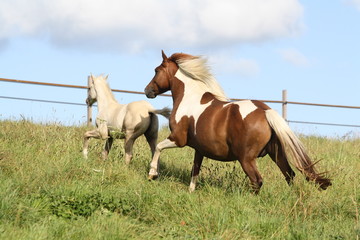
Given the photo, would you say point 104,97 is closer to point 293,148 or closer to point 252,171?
point 252,171

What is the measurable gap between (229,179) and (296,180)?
1.19m

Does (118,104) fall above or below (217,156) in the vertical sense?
above

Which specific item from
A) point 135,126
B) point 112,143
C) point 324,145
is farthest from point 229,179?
point 324,145

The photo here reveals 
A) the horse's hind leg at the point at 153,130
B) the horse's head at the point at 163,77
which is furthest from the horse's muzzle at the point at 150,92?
the horse's hind leg at the point at 153,130

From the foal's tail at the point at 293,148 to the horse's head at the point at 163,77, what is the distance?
187 centimetres

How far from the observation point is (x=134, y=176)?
705 cm

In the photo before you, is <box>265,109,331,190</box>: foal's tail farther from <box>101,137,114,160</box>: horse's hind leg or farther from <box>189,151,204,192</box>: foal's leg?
<box>101,137,114,160</box>: horse's hind leg

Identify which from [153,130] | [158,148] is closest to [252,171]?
[158,148]

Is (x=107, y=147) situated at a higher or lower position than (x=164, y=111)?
lower

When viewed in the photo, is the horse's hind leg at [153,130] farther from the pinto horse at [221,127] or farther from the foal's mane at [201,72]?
the foal's mane at [201,72]

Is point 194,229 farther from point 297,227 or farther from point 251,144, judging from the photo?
point 251,144

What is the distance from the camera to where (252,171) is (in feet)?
20.7

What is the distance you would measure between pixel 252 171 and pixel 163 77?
2171 millimetres

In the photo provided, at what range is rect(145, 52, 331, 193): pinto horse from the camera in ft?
20.5
